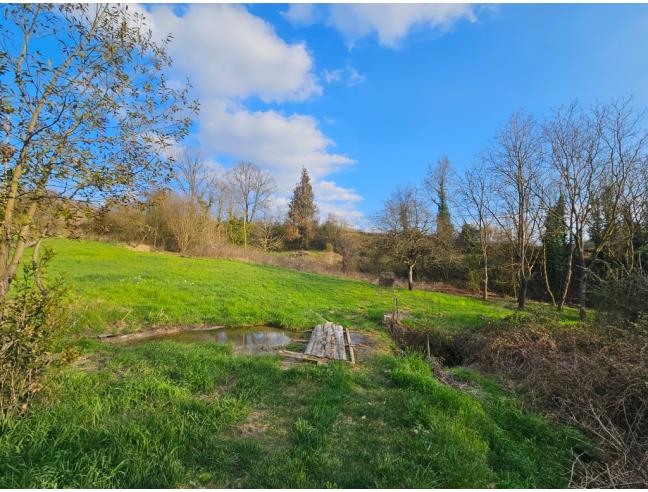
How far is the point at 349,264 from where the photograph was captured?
3150 cm

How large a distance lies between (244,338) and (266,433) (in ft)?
16.1

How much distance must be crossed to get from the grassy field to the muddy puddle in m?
0.97

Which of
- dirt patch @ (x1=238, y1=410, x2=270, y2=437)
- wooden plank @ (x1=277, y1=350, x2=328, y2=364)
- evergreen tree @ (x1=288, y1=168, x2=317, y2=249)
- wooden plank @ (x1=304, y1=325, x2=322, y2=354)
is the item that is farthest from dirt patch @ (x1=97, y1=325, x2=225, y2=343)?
evergreen tree @ (x1=288, y1=168, x2=317, y2=249)

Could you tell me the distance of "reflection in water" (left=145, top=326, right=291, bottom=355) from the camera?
24.3 feet

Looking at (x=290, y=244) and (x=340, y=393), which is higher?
(x=290, y=244)

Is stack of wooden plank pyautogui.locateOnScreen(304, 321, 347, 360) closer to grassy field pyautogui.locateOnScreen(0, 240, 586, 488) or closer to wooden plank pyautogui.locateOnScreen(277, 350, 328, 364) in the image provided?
wooden plank pyautogui.locateOnScreen(277, 350, 328, 364)

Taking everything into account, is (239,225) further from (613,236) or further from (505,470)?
(505,470)

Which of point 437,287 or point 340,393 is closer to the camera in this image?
point 340,393

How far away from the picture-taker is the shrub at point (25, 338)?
10.8ft

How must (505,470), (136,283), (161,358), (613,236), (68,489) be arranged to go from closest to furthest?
(68,489) → (505,470) → (161,358) → (136,283) → (613,236)

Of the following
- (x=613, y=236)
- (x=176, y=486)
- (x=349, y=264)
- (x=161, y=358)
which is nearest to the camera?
(x=176, y=486)

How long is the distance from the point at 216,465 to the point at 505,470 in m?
3.08

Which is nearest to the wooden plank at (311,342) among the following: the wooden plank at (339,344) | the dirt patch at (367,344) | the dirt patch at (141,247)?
the wooden plank at (339,344)

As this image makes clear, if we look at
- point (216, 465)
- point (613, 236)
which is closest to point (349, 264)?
point (613, 236)
